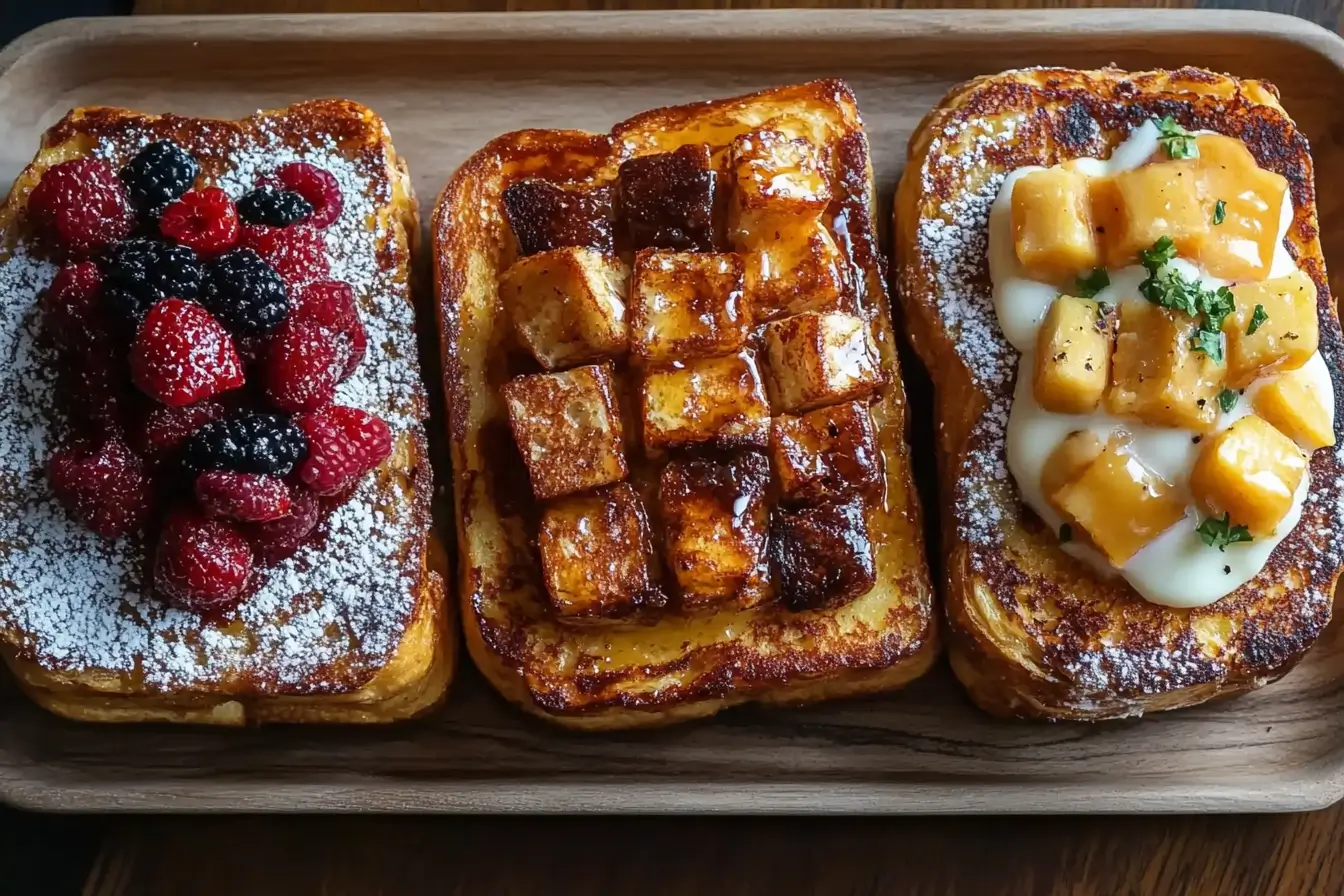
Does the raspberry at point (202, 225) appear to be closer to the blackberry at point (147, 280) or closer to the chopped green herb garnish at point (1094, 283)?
the blackberry at point (147, 280)

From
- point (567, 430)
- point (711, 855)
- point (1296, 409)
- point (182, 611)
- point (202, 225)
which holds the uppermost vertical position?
point (202, 225)

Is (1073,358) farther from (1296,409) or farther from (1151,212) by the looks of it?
(1296,409)

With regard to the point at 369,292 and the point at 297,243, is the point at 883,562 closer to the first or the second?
the point at 369,292

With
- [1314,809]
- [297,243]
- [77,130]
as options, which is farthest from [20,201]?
[1314,809]

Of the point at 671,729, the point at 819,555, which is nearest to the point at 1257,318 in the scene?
the point at 819,555

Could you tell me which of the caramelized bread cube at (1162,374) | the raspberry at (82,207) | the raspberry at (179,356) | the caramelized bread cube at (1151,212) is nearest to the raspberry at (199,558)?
the raspberry at (179,356)

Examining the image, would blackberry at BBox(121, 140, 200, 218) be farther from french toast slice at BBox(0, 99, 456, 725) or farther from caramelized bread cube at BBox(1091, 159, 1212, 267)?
caramelized bread cube at BBox(1091, 159, 1212, 267)

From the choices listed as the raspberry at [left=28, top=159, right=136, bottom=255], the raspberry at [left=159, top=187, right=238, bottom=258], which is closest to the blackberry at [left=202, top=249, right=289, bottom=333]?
the raspberry at [left=159, top=187, right=238, bottom=258]
